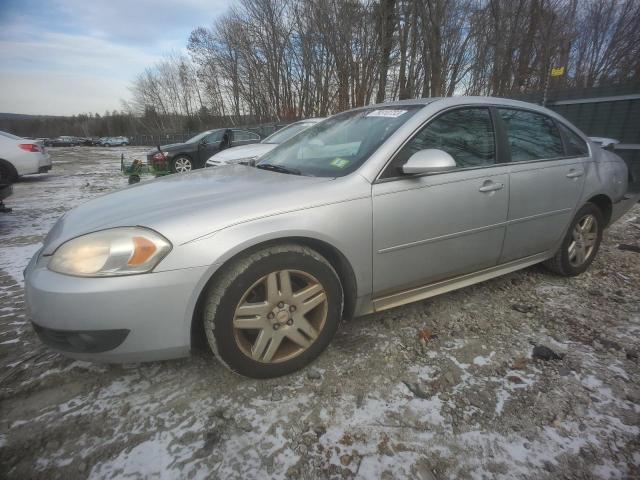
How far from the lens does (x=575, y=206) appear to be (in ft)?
8.77

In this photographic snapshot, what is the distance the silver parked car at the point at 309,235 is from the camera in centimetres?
145

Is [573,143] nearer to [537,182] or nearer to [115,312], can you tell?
[537,182]

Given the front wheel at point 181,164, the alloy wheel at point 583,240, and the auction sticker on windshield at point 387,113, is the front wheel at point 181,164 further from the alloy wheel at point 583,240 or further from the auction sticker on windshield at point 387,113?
the alloy wheel at point 583,240

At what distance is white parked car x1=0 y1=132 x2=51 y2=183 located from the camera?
7.78m

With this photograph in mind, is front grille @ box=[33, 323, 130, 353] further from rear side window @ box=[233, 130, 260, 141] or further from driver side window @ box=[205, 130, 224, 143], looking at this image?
rear side window @ box=[233, 130, 260, 141]

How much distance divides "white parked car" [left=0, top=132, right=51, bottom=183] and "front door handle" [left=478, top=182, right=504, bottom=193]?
32.4 feet

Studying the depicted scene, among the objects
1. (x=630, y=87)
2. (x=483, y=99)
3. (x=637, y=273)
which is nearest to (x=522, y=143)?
(x=483, y=99)

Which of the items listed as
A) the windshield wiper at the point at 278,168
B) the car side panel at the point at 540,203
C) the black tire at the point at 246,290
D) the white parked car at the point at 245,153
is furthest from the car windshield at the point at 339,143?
the white parked car at the point at 245,153

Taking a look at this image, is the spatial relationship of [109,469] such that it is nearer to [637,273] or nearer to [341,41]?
[637,273]

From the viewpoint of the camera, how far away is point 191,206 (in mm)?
1618

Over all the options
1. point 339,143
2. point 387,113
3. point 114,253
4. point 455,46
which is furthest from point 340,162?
point 455,46

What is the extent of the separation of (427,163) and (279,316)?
43.9 inches

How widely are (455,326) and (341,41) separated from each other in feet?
55.3

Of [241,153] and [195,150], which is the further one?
[195,150]
